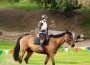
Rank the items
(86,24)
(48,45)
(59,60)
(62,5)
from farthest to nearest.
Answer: (86,24)
(62,5)
(59,60)
(48,45)

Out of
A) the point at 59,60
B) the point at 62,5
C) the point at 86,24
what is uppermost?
the point at 59,60

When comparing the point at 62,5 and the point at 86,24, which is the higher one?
the point at 62,5

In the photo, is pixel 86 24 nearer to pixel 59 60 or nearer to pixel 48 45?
pixel 59 60

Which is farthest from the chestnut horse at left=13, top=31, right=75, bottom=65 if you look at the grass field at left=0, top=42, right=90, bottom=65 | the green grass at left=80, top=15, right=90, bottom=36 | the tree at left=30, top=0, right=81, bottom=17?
the green grass at left=80, top=15, right=90, bottom=36

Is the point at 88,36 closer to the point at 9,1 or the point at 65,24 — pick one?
the point at 65,24

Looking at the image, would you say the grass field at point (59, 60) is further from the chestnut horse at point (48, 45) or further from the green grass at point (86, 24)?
the green grass at point (86, 24)

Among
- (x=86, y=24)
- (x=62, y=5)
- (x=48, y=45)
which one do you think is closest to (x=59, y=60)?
(x=48, y=45)

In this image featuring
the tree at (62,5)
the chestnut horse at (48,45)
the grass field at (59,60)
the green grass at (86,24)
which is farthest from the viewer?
the green grass at (86,24)

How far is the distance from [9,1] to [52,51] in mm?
29784

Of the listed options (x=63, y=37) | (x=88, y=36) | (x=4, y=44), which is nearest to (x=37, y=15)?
(x=88, y=36)

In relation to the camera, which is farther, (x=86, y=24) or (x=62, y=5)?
(x=86, y=24)

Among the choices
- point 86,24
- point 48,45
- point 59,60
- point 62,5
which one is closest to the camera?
point 48,45

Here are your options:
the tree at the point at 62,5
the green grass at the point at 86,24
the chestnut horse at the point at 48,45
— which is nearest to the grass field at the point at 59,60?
the chestnut horse at the point at 48,45

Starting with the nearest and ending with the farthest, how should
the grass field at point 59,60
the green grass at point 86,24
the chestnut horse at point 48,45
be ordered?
the chestnut horse at point 48,45 → the grass field at point 59,60 → the green grass at point 86,24
